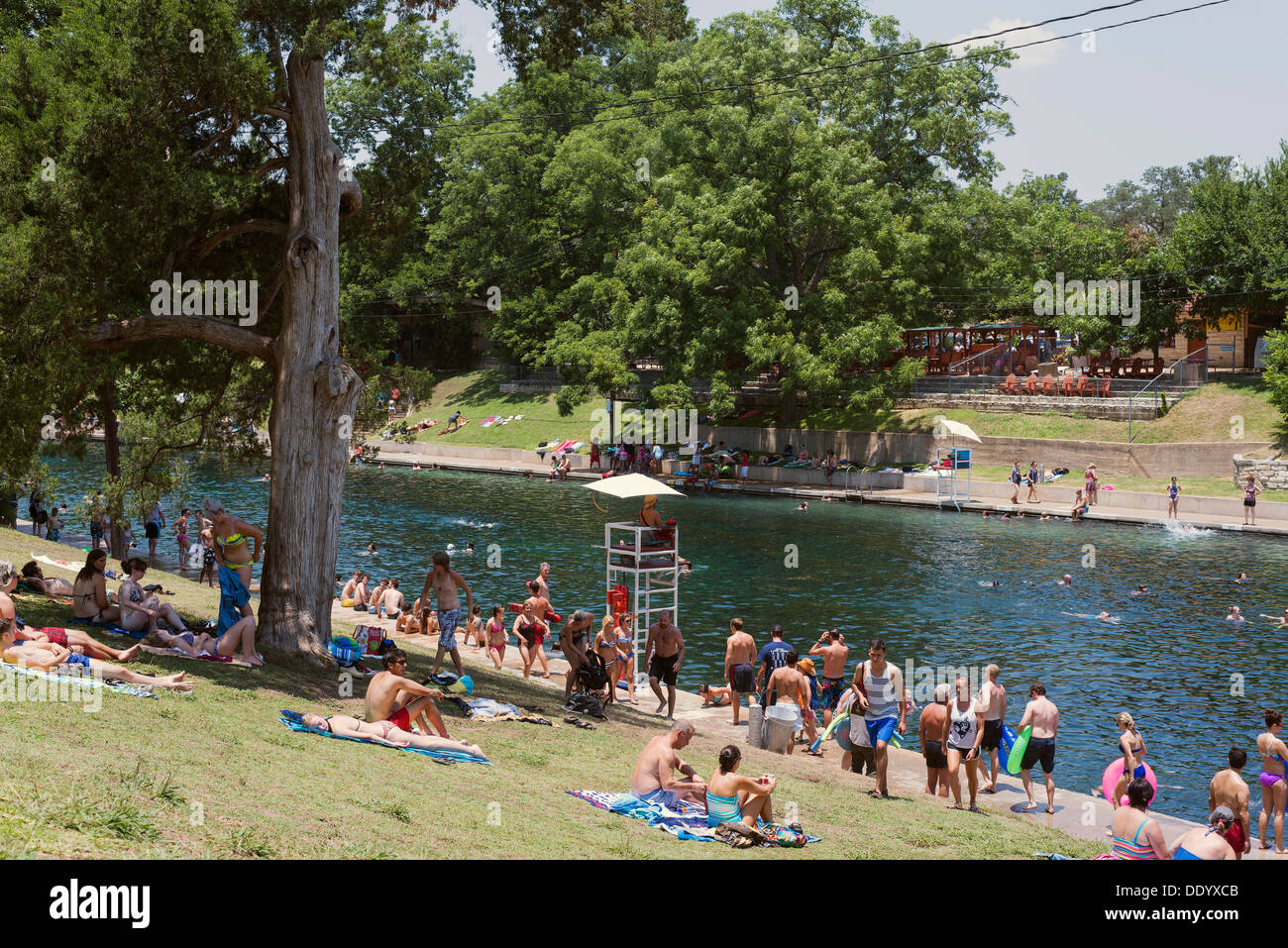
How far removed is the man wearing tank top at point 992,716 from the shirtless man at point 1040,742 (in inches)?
14.4

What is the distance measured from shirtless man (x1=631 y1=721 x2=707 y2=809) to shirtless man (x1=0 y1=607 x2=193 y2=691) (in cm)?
482

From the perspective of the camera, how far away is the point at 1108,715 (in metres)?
19.5

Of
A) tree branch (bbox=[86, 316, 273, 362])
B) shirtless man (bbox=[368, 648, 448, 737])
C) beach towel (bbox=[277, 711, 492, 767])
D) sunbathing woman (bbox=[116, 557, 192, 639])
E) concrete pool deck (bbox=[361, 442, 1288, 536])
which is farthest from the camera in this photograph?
concrete pool deck (bbox=[361, 442, 1288, 536])

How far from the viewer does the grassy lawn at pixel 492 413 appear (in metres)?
65.9

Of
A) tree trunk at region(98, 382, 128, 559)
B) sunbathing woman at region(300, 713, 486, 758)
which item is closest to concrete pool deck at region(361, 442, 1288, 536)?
tree trunk at region(98, 382, 128, 559)

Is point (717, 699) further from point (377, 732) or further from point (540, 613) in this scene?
point (377, 732)

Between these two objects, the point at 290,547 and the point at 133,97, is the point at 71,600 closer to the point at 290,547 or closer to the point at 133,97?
the point at 290,547

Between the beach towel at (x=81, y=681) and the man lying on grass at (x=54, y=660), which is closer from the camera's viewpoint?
the beach towel at (x=81, y=681)

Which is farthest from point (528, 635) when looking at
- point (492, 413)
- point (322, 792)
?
point (492, 413)

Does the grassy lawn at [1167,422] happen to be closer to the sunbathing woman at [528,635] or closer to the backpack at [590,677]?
the sunbathing woman at [528,635]

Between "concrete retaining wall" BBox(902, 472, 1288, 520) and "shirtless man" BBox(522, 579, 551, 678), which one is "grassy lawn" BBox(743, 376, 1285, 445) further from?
"shirtless man" BBox(522, 579, 551, 678)

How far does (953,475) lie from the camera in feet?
151

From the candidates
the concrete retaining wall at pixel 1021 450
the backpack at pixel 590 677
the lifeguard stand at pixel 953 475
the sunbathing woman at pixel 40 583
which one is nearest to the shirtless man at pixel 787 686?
the backpack at pixel 590 677

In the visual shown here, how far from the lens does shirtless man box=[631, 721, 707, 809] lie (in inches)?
422
